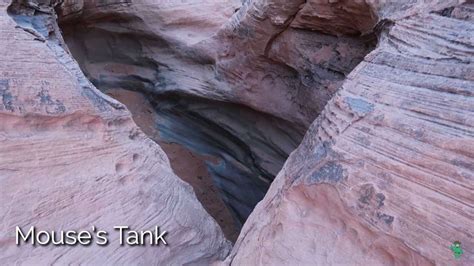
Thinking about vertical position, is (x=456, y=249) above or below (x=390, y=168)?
below

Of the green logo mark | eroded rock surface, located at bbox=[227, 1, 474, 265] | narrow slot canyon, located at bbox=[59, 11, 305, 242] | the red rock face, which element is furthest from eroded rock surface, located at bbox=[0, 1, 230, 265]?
narrow slot canyon, located at bbox=[59, 11, 305, 242]

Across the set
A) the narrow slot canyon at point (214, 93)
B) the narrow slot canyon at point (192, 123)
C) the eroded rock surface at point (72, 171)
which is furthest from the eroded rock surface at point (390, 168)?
the narrow slot canyon at point (192, 123)

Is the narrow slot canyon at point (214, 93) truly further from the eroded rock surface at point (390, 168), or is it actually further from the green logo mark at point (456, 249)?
the green logo mark at point (456, 249)

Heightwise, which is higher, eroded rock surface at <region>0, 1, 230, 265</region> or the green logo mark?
the green logo mark

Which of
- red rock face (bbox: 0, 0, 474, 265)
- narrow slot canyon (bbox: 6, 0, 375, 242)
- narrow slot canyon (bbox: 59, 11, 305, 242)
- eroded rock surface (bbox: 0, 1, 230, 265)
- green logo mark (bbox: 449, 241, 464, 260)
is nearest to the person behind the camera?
green logo mark (bbox: 449, 241, 464, 260)

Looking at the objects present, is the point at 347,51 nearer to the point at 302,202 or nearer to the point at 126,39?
the point at 302,202

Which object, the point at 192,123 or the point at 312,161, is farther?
the point at 192,123

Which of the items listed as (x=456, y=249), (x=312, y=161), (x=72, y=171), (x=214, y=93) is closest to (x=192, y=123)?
(x=214, y=93)

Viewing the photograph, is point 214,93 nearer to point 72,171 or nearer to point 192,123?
point 192,123

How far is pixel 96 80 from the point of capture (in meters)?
4.55

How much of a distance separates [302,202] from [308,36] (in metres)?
1.61

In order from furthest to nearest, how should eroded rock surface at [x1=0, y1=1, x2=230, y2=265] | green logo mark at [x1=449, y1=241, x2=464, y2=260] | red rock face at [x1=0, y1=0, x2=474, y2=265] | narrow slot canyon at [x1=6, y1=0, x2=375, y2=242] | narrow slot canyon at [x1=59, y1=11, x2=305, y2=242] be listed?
1. narrow slot canyon at [x1=59, y1=11, x2=305, y2=242]
2. narrow slot canyon at [x1=6, y1=0, x2=375, y2=242]
3. eroded rock surface at [x1=0, y1=1, x2=230, y2=265]
4. red rock face at [x1=0, y1=0, x2=474, y2=265]
5. green logo mark at [x1=449, y1=241, x2=464, y2=260]

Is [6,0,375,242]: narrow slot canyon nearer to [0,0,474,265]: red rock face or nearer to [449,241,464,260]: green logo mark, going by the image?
[0,0,474,265]: red rock face

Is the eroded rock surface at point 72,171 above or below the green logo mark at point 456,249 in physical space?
below
